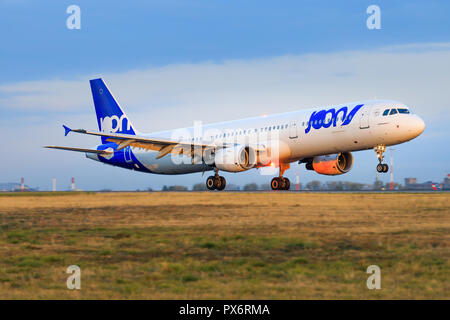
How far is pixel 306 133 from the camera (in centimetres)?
3750

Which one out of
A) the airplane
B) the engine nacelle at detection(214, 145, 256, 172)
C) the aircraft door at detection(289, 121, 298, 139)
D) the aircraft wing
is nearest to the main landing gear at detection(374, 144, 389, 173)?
the airplane

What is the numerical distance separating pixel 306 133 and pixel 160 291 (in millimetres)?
27588

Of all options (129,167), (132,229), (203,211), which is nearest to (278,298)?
(132,229)

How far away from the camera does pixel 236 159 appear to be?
3862 centimetres

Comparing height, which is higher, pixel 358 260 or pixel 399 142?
pixel 399 142

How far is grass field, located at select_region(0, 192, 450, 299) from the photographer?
35.8 ft

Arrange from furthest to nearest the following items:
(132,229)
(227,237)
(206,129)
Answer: (206,129) < (132,229) < (227,237)

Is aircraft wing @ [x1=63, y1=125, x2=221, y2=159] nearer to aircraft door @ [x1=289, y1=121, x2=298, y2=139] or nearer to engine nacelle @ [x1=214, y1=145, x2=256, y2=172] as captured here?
engine nacelle @ [x1=214, y1=145, x2=256, y2=172]

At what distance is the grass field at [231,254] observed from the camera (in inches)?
430

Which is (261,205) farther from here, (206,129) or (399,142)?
(206,129)

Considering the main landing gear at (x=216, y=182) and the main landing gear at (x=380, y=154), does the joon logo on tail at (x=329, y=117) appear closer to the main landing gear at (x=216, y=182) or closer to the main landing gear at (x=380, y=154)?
the main landing gear at (x=380, y=154)

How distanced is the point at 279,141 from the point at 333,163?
455 centimetres

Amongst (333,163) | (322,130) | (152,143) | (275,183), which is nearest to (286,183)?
(275,183)

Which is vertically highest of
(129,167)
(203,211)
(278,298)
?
Result: (129,167)
